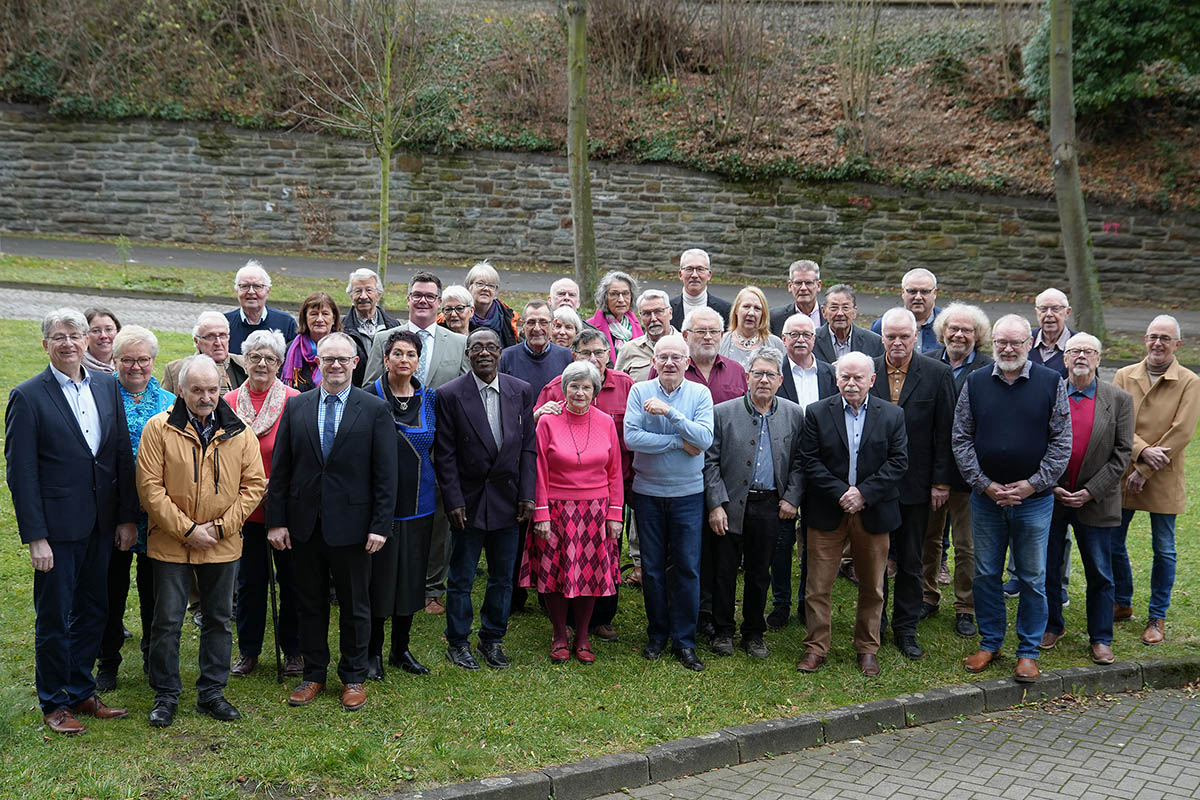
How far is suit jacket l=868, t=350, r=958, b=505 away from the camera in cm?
730

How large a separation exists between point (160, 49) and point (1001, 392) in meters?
22.5

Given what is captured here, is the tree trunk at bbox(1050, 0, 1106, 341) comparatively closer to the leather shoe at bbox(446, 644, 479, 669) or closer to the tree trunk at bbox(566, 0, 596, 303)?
the tree trunk at bbox(566, 0, 596, 303)

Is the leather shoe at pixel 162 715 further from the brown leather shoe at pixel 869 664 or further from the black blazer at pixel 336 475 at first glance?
the brown leather shoe at pixel 869 664

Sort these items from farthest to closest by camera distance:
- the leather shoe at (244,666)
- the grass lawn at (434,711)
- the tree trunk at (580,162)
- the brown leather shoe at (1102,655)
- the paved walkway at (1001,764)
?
the tree trunk at (580,162), the brown leather shoe at (1102,655), the leather shoe at (244,666), the paved walkway at (1001,764), the grass lawn at (434,711)

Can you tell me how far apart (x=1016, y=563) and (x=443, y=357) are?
4.06 m

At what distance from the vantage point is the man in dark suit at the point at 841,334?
8.17 metres

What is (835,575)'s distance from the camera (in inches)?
281

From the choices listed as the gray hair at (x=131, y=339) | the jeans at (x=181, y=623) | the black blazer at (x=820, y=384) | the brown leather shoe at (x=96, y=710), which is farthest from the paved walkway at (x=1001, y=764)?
the gray hair at (x=131, y=339)

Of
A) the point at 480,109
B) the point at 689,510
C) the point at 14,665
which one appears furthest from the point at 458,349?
the point at 480,109

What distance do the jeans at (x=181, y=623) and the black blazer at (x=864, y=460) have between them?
355 cm

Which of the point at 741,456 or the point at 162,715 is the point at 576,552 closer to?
the point at 741,456

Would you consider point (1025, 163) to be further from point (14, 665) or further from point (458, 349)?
point (14, 665)

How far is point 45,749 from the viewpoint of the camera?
5.26 m

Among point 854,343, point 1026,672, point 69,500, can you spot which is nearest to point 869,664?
point 1026,672
